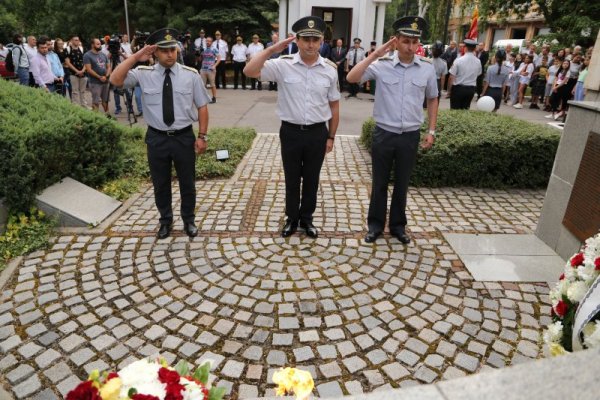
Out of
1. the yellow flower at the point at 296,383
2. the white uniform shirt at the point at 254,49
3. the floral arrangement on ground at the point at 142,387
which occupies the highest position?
the white uniform shirt at the point at 254,49

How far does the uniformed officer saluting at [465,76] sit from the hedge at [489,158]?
10.0 ft

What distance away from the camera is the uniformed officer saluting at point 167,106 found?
4383mm

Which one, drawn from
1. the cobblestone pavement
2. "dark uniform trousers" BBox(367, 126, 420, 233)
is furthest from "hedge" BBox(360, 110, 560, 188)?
"dark uniform trousers" BBox(367, 126, 420, 233)

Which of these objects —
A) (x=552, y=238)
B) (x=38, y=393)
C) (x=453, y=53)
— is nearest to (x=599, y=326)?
(x=38, y=393)

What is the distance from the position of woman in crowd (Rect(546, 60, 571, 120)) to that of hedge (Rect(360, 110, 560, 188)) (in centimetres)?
734

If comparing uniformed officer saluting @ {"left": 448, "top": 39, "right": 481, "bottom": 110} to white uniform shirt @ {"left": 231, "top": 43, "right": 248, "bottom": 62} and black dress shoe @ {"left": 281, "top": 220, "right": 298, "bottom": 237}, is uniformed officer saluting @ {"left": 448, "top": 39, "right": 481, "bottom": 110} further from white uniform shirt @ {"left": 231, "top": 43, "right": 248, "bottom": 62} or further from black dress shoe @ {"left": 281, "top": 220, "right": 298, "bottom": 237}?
white uniform shirt @ {"left": 231, "top": 43, "right": 248, "bottom": 62}

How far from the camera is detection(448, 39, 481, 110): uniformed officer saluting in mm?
9555

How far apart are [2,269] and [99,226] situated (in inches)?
43.6

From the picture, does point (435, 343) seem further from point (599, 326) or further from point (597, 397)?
point (597, 397)

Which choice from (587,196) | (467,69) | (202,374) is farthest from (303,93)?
(467,69)

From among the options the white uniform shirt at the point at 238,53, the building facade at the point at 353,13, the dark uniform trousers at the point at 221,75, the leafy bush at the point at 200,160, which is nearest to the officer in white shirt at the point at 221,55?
the dark uniform trousers at the point at 221,75

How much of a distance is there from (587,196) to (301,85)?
113 inches

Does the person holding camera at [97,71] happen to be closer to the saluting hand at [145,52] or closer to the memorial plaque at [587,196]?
the saluting hand at [145,52]

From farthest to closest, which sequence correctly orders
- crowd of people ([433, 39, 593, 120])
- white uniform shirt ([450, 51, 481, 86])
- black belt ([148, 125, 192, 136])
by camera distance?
crowd of people ([433, 39, 593, 120]) → white uniform shirt ([450, 51, 481, 86]) → black belt ([148, 125, 192, 136])
